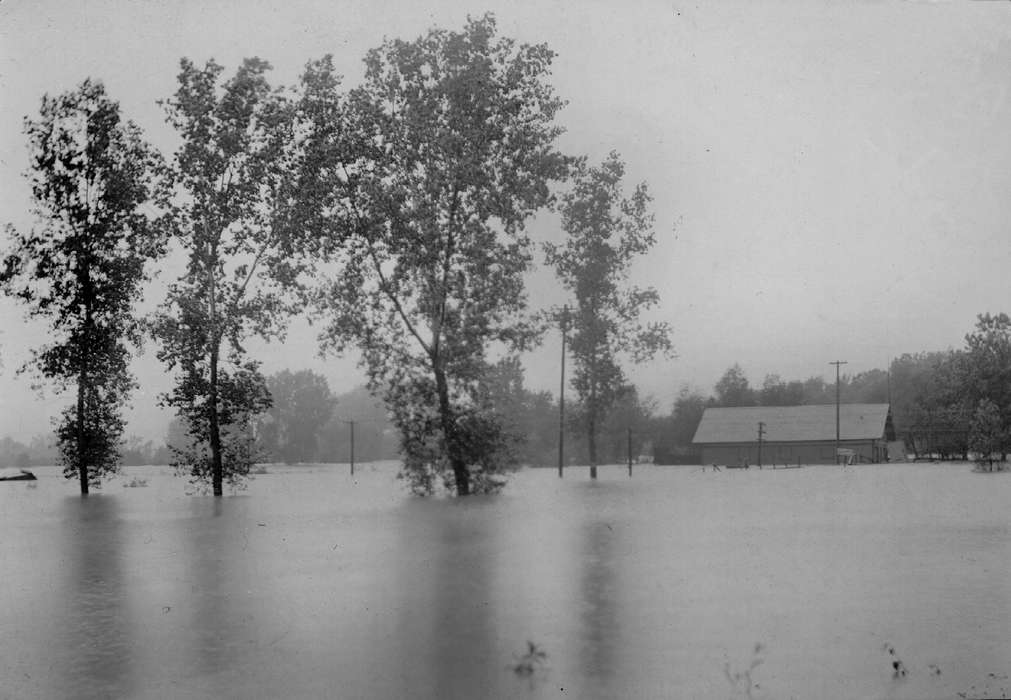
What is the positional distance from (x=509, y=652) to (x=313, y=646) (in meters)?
1.71

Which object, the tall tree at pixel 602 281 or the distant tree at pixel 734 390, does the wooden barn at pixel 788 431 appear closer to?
the distant tree at pixel 734 390

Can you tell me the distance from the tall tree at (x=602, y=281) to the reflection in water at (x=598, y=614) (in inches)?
121

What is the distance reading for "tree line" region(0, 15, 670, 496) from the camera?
47.6 feet

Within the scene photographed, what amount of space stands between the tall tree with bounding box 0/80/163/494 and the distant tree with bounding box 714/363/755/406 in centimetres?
952

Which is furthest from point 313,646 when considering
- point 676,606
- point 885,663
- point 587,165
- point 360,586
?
point 587,165

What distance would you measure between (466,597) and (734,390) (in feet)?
33.3

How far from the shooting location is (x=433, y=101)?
16.2 meters

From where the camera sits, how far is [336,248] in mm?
15805

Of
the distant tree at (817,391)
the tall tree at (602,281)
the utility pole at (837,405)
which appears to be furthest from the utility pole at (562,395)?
the distant tree at (817,391)

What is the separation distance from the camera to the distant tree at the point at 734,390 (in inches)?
655

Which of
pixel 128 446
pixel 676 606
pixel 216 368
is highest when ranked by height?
pixel 216 368

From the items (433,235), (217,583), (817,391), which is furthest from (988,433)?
(217,583)

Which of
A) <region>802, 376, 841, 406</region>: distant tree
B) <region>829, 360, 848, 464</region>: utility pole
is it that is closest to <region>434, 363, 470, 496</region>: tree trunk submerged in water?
<region>829, 360, 848, 464</region>: utility pole

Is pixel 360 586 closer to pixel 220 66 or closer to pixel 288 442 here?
pixel 288 442
